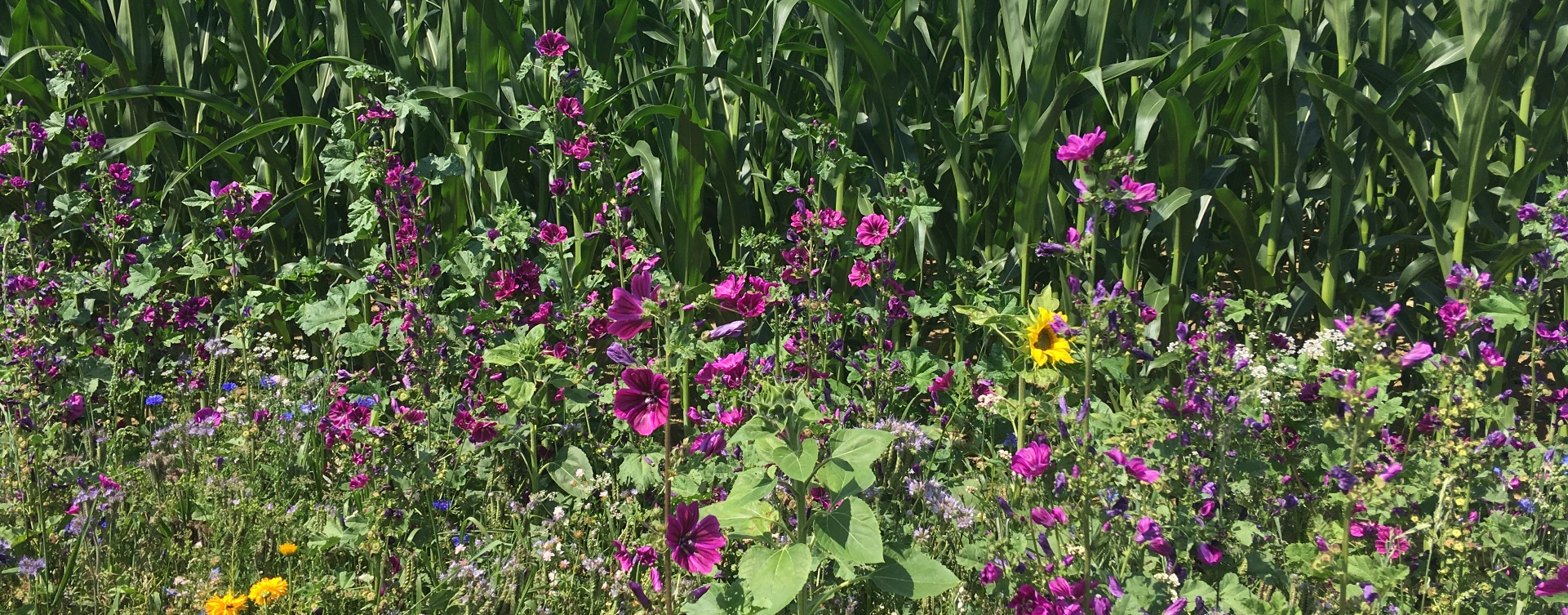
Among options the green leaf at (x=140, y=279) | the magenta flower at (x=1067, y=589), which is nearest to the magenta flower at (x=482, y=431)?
the magenta flower at (x=1067, y=589)

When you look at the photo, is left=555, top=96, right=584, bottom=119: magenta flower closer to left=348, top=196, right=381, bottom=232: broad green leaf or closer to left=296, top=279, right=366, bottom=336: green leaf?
left=348, top=196, right=381, bottom=232: broad green leaf

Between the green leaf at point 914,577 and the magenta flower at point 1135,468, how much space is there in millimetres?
359

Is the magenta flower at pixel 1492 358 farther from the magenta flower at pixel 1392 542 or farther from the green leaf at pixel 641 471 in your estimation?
the green leaf at pixel 641 471

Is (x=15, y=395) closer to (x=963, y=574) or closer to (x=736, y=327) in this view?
(x=736, y=327)

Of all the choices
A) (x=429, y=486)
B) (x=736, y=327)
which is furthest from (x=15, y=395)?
(x=736, y=327)

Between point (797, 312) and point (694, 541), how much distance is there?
4.19ft

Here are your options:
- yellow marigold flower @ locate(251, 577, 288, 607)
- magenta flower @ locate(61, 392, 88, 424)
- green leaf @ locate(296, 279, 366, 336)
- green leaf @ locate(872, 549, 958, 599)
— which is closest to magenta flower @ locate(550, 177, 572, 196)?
green leaf @ locate(296, 279, 366, 336)

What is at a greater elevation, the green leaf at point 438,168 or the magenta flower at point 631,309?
the magenta flower at point 631,309

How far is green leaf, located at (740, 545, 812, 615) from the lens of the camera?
1616 millimetres

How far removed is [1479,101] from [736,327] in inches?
96.9

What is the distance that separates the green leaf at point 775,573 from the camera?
162cm

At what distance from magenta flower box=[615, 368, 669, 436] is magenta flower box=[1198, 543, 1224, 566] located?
3.45ft

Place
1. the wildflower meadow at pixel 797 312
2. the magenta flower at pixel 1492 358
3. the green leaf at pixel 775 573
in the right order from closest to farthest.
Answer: the green leaf at pixel 775 573
the wildflower meadow at pixel 797 312
the magenta flower at pixel 1492 358

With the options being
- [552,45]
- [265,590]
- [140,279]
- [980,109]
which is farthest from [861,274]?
[140,279]
